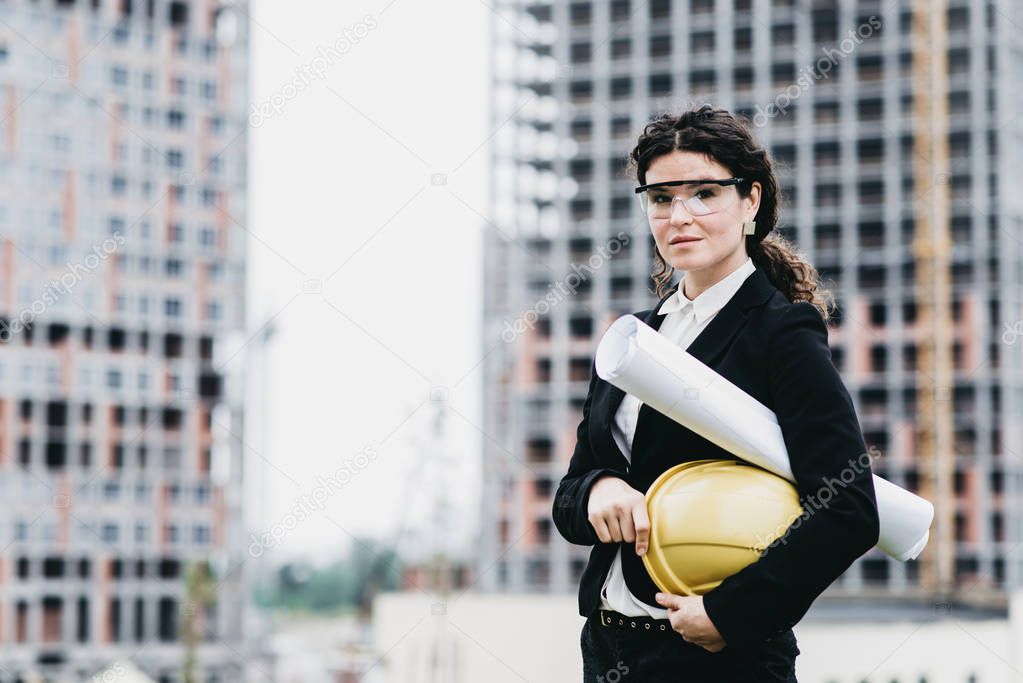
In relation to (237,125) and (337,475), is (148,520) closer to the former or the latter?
(237,125)

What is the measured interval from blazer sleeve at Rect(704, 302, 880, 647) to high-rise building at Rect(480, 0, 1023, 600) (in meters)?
49.4

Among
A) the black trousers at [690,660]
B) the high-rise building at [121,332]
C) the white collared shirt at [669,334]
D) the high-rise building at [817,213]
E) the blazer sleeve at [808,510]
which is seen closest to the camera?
the blazer sleeve at [808,510]

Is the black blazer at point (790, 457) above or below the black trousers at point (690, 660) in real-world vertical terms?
above

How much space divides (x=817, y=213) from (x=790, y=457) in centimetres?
5203

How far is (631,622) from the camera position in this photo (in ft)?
6.68

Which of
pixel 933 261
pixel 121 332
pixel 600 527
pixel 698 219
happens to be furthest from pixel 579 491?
pixel 933 261

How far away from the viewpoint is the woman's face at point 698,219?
208cm

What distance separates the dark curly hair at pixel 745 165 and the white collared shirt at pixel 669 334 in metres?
0.05

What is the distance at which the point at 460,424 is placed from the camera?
5250 cm

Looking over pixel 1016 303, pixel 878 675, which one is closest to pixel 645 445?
pixel 878 675

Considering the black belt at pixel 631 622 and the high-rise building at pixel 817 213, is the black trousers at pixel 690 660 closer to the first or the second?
the black belt at pixel 631 622

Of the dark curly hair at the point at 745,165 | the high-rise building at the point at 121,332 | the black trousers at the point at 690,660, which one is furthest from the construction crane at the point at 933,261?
the black trousers at the point at 690,660

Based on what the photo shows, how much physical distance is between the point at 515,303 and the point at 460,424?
20.8 feet

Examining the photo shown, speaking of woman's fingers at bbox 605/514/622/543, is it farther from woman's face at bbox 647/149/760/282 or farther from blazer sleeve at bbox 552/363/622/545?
woman's face at bbox 647/149/760/282
